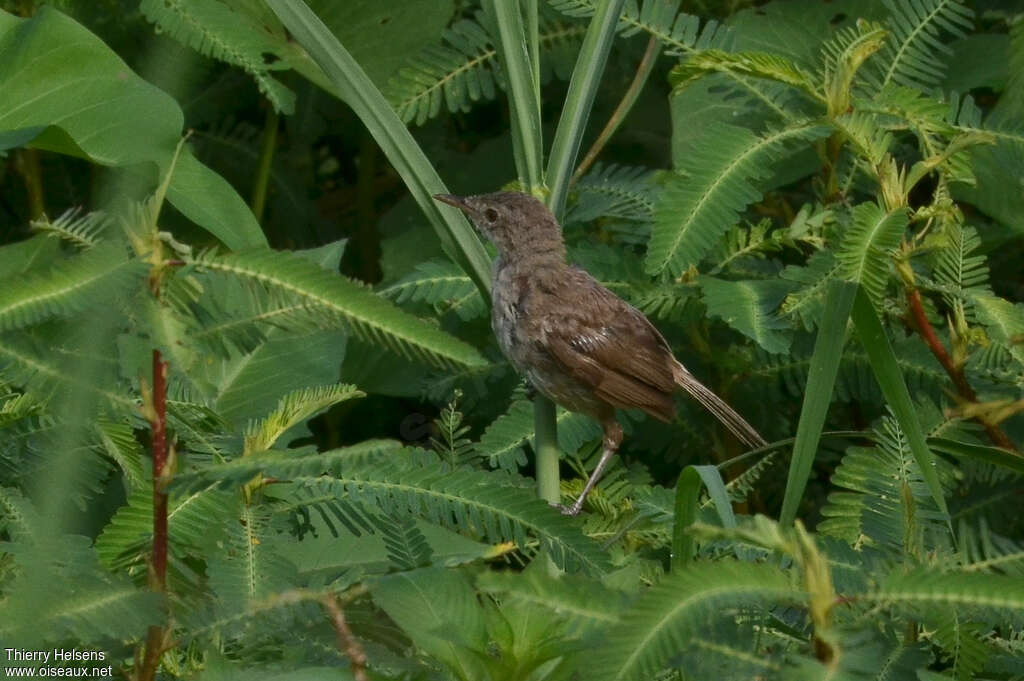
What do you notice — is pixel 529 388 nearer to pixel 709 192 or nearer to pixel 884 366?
pixel 709 192

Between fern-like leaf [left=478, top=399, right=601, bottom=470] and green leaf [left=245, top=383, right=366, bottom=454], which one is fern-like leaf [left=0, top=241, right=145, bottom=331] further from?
fern-like leaf [left=478, top=399, right=601, bottom=470]

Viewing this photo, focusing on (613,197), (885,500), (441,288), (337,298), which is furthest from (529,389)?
(337,298)

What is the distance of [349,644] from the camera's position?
2438mm

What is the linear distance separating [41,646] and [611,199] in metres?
2.93

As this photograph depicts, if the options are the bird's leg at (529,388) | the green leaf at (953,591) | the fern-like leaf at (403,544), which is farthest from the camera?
the bird's leg at (529,388)

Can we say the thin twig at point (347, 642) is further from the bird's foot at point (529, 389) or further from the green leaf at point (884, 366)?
the bird's foot at point (529, 389)

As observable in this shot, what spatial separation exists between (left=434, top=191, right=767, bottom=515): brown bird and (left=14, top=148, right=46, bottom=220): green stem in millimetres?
1678

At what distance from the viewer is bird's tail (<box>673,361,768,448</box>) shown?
4.86 meters

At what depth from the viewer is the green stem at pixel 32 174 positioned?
5.49 metres

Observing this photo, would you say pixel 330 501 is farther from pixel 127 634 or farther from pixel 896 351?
pixel 896 351

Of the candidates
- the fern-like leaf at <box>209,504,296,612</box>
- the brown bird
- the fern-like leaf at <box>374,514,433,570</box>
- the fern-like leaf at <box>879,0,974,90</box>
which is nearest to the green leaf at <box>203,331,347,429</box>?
the fern-like leaf at <box>209,504,296,612</box>

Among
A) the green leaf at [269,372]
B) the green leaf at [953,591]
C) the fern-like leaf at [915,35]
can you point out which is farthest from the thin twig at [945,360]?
the green leaf at [953,591]

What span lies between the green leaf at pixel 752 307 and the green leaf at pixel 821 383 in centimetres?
131

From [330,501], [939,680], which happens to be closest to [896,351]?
[939,680]
